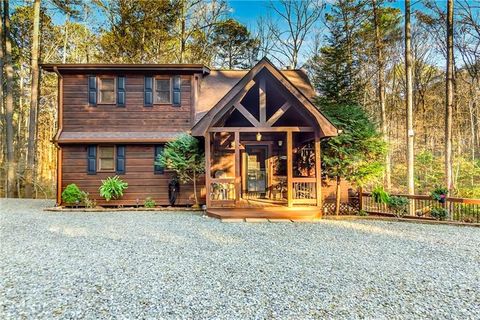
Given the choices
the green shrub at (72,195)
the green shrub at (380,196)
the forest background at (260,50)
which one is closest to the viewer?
the green shrub at (380,196)

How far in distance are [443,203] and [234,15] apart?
62.4 ft

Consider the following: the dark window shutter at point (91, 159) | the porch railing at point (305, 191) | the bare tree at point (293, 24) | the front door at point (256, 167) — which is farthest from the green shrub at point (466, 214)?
the bare tree at point (293, 24)

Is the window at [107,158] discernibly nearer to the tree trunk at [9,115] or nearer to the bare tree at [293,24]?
the tree trunk at [9,115]

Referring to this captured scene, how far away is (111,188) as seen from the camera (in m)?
10.3

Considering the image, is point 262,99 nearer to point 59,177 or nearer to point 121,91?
point 121,91

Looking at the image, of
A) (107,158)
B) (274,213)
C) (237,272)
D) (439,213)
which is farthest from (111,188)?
(439,213)

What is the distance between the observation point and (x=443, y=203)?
877 centimetres

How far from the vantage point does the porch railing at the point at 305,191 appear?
8.44 metres

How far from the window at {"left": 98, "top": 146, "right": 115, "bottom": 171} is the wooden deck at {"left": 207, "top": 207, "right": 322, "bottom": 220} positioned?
5263mm

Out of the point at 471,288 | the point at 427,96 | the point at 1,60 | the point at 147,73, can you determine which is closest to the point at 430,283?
the point at 471,288

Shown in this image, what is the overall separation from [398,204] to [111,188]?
10438mm

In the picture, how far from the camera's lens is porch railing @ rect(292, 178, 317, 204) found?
8.44m

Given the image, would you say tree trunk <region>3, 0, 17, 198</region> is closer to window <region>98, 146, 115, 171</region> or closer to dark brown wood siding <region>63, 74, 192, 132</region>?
dark brown wood siding <region>63, 74, 192, 132</region>

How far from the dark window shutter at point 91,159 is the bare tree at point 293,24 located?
15.9 m
